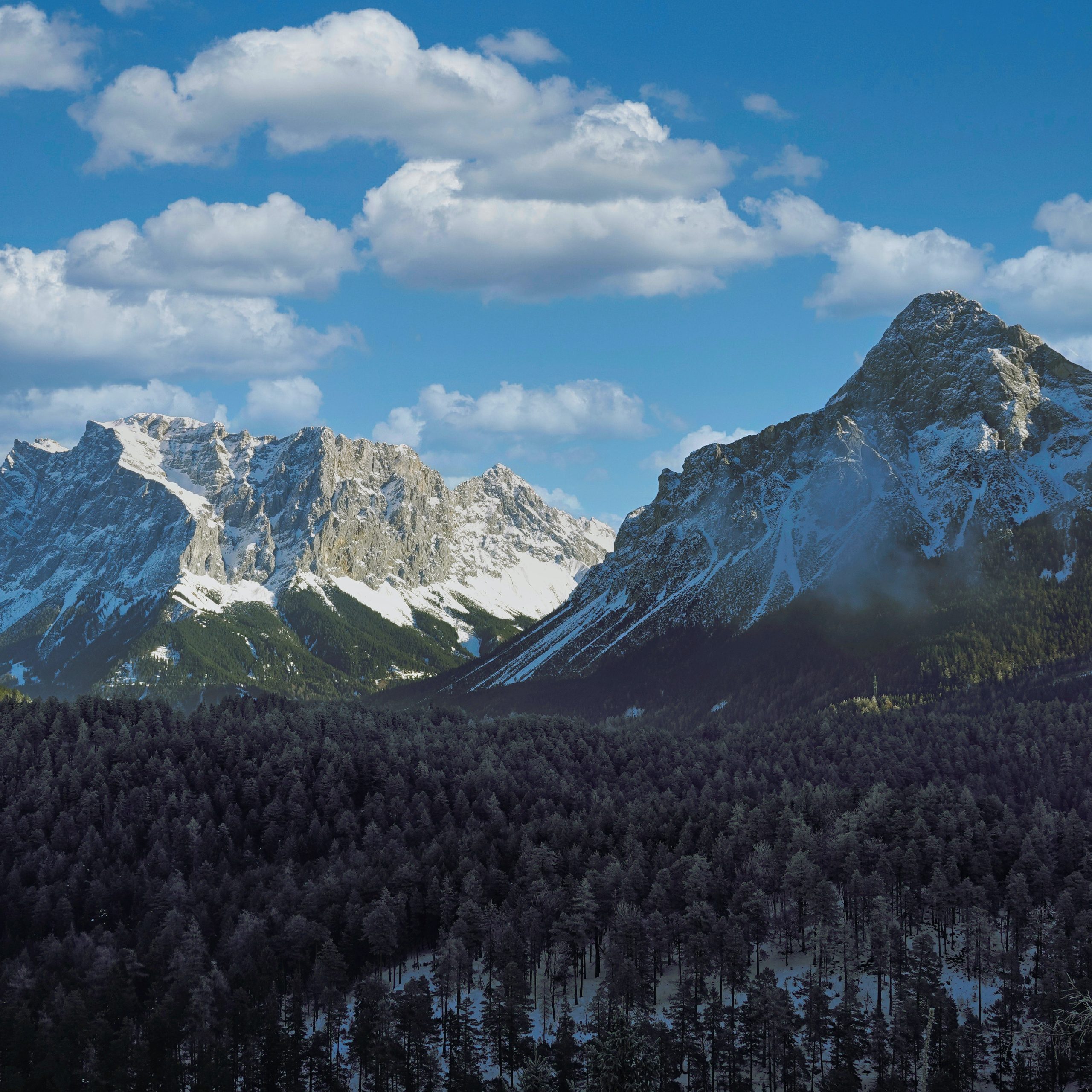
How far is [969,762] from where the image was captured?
18350 centimetres

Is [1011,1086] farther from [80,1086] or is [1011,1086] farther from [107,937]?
[107,937]

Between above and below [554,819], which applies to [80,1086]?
below

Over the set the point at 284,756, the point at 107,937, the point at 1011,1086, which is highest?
the point at 284,756

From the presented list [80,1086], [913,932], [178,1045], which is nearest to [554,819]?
[913,932]

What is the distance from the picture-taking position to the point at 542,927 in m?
129

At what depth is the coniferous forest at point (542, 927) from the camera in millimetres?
103750

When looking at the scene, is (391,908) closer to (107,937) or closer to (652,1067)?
(107,937)

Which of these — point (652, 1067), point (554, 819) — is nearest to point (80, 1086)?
A: point (652, 1067)

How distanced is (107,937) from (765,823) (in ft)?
271

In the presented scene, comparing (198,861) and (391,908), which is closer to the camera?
(391,908)

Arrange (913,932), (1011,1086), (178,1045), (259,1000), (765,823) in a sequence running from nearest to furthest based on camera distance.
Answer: (1011,1086)
(178,1045)
(259,1000)
(913,932)
(765,823)

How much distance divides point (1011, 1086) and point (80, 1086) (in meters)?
81.9

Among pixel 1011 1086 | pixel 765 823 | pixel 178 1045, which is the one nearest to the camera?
pixel 1011 1086

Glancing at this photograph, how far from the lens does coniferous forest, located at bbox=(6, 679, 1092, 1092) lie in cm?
10375
